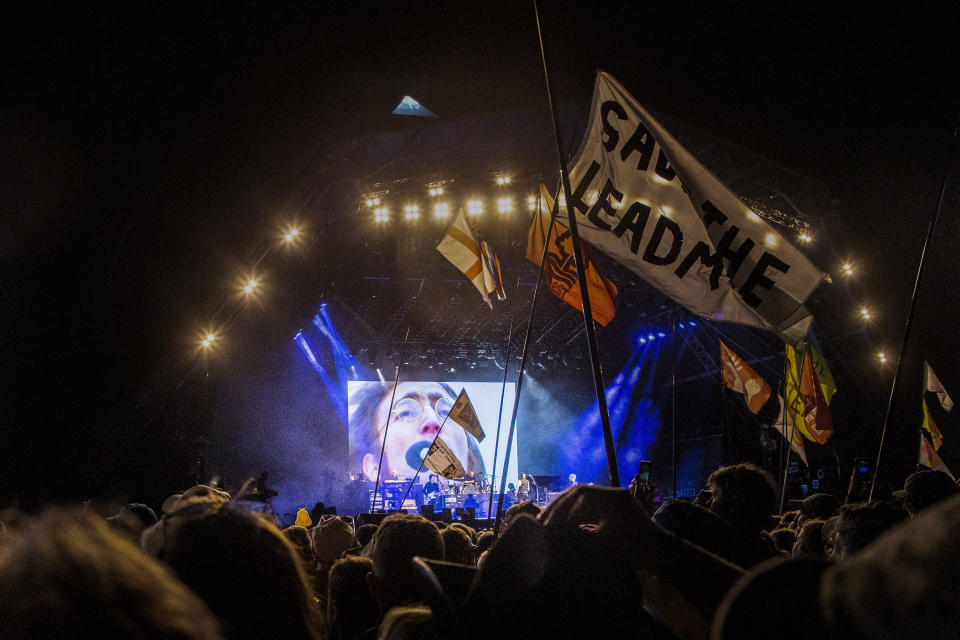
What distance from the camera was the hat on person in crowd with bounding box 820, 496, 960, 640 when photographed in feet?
2.03

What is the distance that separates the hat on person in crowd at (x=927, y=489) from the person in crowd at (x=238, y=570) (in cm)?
451

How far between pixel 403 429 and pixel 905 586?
71.6ft

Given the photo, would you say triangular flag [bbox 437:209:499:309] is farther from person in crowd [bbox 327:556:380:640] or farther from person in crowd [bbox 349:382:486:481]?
person in crowd [bbox 349:382:486:481]

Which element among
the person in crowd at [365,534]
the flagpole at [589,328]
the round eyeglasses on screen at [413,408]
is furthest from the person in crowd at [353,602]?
the round eyeglasses on screen at [413,408]

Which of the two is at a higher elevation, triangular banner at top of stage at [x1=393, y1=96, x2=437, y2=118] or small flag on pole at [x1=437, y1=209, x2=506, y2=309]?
triangular banner at top of stage at [x1=393, y1=96, x2=437, y2=118]

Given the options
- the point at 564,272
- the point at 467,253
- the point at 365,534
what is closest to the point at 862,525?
the point at 365,534

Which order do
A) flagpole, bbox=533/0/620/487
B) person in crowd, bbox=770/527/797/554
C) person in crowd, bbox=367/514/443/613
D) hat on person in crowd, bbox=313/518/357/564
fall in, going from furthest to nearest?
hat on person in crowd, bbox=313/518/357/564 < person in crowd, bbox=770/527/797/554 < flagpole, bbox=533/0/620/487 < person in crowd, bbox=367/514/443/613

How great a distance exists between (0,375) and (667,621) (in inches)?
310

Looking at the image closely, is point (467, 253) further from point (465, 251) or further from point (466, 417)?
point (466, 417)

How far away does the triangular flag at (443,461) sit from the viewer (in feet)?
36.3

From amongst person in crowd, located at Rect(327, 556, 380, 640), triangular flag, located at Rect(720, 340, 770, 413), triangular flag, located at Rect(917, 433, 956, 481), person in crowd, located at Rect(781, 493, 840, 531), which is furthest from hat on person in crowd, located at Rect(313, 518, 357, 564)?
triangular flag, located at Rect(917, 433, 956, 481)

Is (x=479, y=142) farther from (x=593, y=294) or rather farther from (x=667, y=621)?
(x=667, y=621)

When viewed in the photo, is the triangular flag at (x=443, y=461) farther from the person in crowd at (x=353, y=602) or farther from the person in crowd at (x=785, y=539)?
the person in crowd at (x=353, y=602)

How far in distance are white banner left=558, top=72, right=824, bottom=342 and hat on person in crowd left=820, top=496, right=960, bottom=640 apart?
3.79 m
